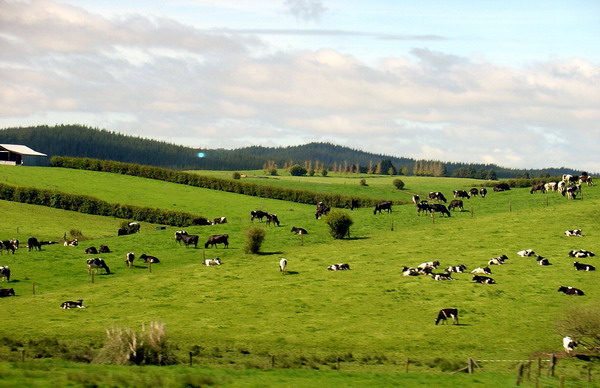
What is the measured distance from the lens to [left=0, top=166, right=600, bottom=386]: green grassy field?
3994 centimetres

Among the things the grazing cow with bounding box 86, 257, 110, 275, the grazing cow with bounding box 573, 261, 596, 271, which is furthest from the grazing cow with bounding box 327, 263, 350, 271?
the grazing cow with bounding box 86, 257, 110, 275

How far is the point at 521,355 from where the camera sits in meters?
38.6

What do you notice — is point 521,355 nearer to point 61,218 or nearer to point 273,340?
point 273,340

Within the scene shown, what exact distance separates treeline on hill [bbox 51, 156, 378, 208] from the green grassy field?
2688 cm

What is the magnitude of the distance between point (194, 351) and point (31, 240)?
38.6 meters

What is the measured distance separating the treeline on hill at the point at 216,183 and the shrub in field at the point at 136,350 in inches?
3238

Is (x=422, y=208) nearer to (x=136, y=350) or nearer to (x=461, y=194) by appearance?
(x=461, y=194)

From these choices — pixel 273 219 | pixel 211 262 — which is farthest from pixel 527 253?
pixel 273 219

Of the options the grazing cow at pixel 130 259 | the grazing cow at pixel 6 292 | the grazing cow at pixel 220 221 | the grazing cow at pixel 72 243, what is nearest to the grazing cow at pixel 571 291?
the grazing cow at pixel 130 259

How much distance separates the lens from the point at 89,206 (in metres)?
101

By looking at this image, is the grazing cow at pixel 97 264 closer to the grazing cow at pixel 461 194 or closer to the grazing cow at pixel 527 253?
the grazing cow at pixel 527 253

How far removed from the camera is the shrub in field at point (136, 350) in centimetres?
3409

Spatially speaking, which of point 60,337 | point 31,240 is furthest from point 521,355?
point 31,240

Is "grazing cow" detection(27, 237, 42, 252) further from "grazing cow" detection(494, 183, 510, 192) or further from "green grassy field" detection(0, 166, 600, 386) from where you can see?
"grazing cow" detection(494, 183, 510, 192)
